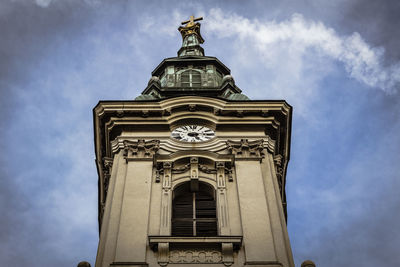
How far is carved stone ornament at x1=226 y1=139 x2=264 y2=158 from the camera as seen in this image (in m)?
30.3

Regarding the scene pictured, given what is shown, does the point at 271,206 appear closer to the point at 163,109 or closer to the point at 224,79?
the point at 163,109

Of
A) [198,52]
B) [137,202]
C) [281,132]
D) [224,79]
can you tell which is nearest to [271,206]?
[137,202]

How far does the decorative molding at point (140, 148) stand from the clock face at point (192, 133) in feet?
4.66

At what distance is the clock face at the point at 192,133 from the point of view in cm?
3194

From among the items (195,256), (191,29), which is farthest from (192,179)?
(191,29)

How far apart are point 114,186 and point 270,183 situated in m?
5.93

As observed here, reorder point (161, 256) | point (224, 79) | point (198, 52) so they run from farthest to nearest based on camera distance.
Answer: point (198, 52) → point (224, 79) → point (161, 256)

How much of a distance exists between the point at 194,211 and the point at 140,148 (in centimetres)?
469

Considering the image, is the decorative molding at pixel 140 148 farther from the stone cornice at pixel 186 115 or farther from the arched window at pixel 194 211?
the arched window at pixel 194 211

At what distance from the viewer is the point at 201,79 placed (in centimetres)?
4253

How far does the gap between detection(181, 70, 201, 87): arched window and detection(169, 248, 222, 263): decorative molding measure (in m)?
18.8

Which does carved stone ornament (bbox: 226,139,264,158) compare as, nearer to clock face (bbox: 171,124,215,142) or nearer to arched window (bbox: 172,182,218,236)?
clock face (bbox: 171,124,215,142)

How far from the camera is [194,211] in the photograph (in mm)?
→ 27141

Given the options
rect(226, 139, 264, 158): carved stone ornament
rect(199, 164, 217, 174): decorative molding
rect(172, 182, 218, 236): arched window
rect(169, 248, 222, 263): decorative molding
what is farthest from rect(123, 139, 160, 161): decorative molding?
rect(169, 248, 222, 263): decorative molding
